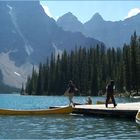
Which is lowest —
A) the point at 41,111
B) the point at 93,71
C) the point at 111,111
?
the point at 111,111

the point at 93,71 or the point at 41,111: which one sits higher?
the point at 93,71

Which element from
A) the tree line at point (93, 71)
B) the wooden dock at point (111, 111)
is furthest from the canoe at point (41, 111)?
the tree line at point (93, 71)

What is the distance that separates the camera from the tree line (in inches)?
4660

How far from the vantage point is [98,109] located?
37.0 m

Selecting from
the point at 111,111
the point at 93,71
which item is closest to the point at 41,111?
the point at 111,111

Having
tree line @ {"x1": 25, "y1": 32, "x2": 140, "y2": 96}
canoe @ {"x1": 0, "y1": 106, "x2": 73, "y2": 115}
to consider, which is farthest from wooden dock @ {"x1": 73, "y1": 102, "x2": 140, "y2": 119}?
tree line @ {"x1": 25, "y1": 32, "x2": 140, "y2": 96}

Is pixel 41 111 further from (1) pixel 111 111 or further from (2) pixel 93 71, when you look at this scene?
(2) pixel 93 71

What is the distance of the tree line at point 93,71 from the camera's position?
388 feet

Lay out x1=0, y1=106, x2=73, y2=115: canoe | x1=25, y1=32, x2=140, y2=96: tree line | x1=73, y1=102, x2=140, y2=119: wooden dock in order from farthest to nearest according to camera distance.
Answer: x1=25, y1=32, x2=140, y2=96: tree line < x1=0, y1=106, x2=73, y2=115: canoe < x1=73, y1=102, x2=140, y2=119: wooden dock

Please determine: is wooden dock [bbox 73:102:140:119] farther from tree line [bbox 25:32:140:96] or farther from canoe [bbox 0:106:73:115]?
tree line [bbox 25:32:140:96]

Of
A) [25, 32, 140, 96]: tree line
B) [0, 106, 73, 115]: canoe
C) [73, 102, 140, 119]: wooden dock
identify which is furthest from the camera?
[25, 32, 140, 96]: tree line

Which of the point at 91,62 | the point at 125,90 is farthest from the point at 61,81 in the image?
the point at 125,90

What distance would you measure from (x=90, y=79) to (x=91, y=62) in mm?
6498

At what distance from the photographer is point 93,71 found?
15012cm
